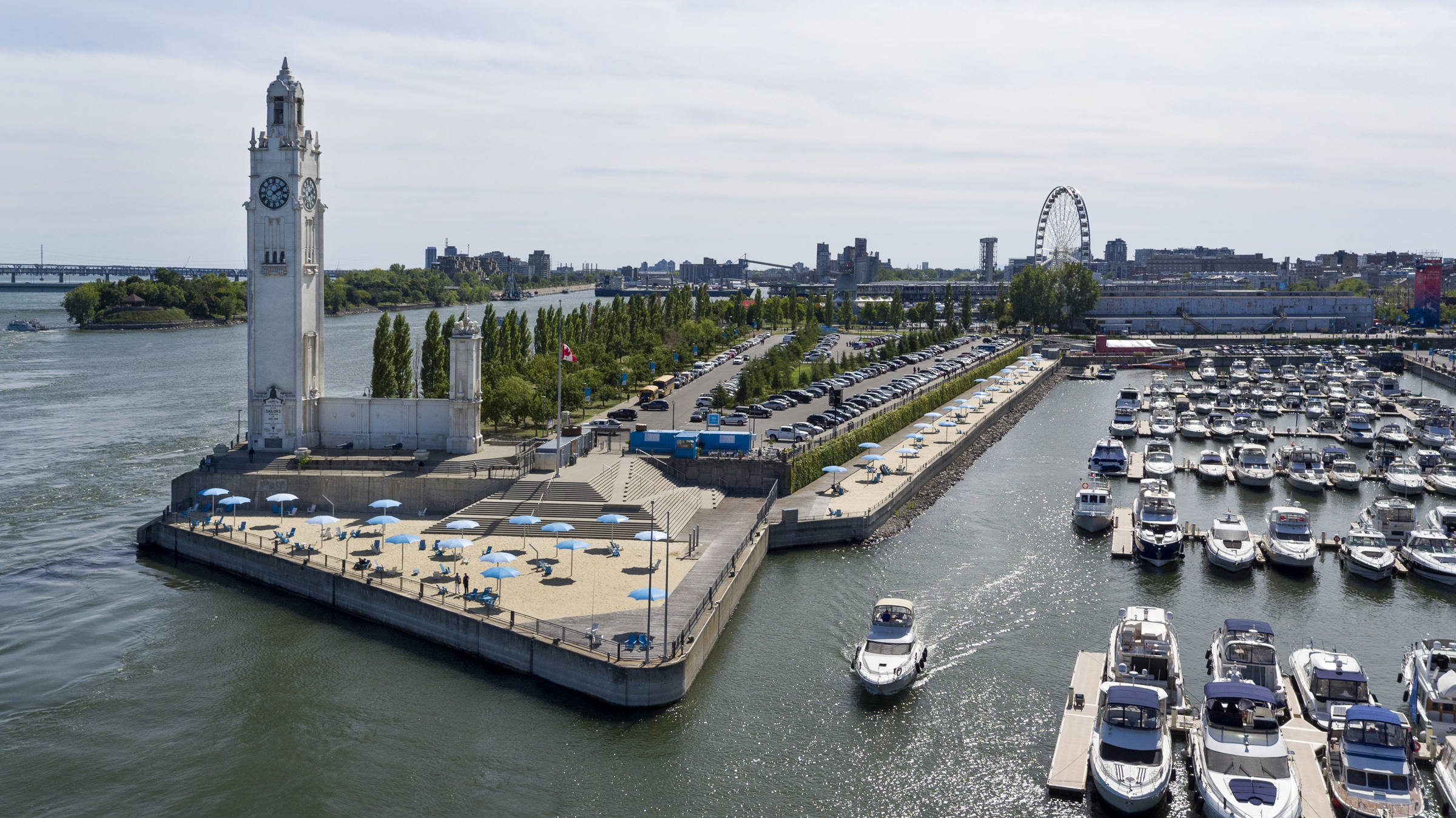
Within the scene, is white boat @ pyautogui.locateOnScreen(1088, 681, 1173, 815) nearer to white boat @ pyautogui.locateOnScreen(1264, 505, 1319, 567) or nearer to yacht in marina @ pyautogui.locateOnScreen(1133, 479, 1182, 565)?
yacht in marina @ pyautogui.locateOnScreen(1133, 479, 1182, 565)

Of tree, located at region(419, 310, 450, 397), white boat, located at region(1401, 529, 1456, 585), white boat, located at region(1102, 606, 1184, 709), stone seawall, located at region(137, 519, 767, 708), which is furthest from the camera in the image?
tree, located at region(419, 310, 450, 397)

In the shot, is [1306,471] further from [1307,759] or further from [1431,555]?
[1307,759]

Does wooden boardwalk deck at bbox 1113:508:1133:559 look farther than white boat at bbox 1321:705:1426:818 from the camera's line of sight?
Yes

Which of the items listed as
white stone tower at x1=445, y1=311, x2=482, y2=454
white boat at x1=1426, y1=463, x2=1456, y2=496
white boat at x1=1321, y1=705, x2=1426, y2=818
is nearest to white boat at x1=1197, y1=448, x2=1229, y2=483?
white boat at x1=1426, y1=463, x2=1456, y2=496

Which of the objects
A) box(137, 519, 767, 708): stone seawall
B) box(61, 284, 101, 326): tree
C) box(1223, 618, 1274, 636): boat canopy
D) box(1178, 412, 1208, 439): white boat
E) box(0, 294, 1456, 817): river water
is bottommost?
box(0, 294, 1456, 817): river water

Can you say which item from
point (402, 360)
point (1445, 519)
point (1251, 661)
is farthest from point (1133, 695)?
point (402, 360)
